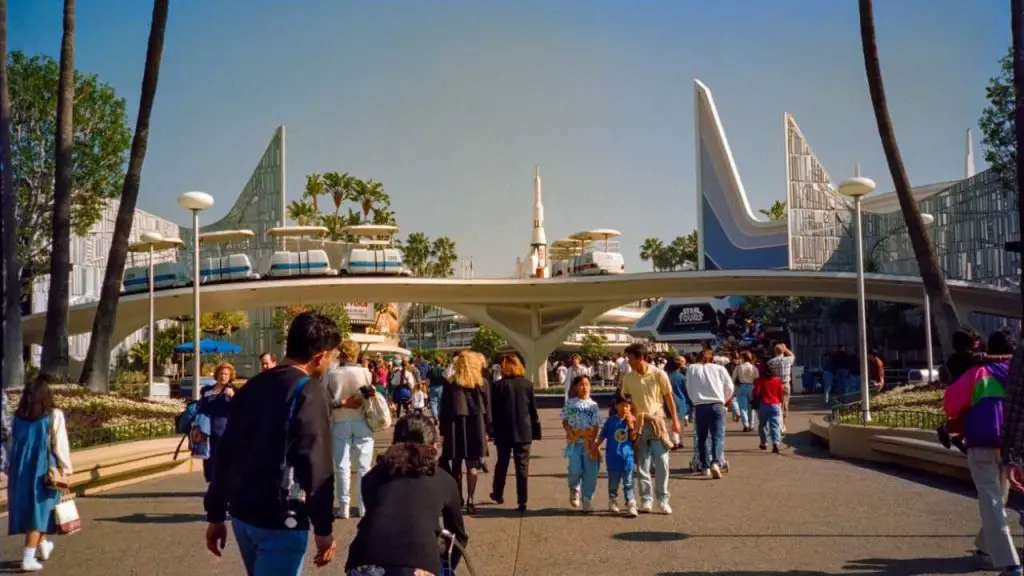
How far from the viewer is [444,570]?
524 cm

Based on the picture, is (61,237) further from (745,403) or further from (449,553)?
(449,553)

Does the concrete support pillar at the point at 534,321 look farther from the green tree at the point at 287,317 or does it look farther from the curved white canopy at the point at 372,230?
Result: the green tree at the point at 287,317

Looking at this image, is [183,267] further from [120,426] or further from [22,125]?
[120,426]

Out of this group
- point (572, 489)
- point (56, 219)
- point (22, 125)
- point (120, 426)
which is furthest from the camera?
point (22, 125)

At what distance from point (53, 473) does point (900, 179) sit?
700 inches

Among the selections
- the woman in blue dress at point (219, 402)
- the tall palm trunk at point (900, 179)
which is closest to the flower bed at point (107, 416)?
the woman in blue dress at point (219, 402)

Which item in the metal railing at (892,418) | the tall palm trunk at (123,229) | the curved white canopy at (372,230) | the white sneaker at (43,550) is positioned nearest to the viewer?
the white sneaker at (43,550)

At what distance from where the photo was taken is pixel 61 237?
22031mm

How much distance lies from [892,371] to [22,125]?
1346 inches

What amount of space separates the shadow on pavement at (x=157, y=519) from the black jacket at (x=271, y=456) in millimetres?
6316

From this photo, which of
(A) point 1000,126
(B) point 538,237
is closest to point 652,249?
(B) point 538,237

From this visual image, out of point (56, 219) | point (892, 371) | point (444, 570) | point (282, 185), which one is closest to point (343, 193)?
point (282, 185)

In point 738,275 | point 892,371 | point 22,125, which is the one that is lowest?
point 892,371

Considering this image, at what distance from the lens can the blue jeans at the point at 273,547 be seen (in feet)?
14.6
